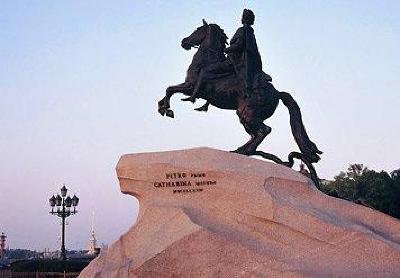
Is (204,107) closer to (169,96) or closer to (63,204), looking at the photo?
(169,96)

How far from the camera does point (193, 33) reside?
14156mm

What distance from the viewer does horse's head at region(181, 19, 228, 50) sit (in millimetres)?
13703

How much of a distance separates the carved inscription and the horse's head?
3.59m

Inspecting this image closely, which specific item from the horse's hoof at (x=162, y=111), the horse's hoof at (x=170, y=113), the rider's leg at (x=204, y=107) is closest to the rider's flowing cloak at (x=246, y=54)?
the rider's leg at (x=204, y=107)

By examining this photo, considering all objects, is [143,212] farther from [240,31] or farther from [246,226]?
[240,31]

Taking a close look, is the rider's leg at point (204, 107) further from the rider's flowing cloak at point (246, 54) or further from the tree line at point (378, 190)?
the tree line at point (378, 190)

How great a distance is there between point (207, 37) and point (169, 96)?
1.46 metres

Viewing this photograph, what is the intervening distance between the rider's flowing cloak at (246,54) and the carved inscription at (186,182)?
280 centimetres

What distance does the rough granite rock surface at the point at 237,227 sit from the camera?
33.0ft

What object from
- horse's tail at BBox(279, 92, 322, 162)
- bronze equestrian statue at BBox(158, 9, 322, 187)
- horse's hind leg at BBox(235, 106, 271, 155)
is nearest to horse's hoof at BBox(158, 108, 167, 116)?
bronze equestrian statue at BBox(158, 9, 322, 187)

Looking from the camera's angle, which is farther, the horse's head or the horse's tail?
the horse's head

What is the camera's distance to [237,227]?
34.6ft

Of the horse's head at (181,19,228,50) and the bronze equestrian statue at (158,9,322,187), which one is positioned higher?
the horse's head at (181,19,228,50)

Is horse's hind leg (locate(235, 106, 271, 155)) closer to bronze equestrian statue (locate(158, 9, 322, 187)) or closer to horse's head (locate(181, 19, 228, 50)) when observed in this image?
bronze equestrian statue (locate(158, 9, 322, 187))
